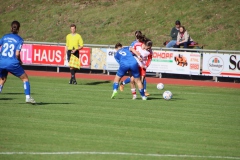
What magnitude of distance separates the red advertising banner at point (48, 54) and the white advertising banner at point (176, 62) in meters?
4.69

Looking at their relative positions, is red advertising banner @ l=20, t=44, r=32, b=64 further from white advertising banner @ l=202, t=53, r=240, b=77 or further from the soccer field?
the soccer field

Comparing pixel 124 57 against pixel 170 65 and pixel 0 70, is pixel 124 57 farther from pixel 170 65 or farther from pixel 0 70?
pixel 170 65

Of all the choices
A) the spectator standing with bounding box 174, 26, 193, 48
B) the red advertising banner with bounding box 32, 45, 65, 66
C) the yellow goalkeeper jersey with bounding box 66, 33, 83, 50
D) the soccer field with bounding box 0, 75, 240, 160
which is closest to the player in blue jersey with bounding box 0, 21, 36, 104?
the soccer field with bounding box 0, 75, 240, 160

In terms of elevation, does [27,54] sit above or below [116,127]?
above

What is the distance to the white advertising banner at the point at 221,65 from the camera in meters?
26.0

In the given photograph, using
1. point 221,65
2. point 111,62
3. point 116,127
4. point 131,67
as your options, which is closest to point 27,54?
point 111,62

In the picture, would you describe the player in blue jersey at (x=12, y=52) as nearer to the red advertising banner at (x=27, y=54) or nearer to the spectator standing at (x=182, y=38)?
the red advertising banner at (x=27, y=54)

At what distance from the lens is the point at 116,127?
500 inches

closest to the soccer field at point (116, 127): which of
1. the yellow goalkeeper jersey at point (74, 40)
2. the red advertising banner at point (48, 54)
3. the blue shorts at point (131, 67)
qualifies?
the blue shorts at point (131, 67)

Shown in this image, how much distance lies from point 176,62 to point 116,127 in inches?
590

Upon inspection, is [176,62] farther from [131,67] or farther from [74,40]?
[131,67]

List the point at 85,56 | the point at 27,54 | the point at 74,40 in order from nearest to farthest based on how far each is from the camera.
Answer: the point at 74,40 < the point at 85,56 < the point at 27,54

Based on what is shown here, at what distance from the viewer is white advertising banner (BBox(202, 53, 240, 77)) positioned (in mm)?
26016

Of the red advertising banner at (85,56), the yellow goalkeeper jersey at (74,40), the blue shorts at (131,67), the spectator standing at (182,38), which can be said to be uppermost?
the spectator standing at (182,38)
